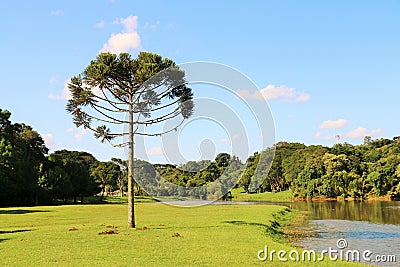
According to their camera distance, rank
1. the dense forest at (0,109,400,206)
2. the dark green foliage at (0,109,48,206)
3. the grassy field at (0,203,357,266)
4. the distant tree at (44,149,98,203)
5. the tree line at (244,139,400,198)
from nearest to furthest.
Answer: the grassy field at (0,203,357,266), the dark green foliage at (0,109,48,206), the dense forest at (0,109,400,206), the distant tree at (44,149,98,203), the tree line at (244,139,400,198)

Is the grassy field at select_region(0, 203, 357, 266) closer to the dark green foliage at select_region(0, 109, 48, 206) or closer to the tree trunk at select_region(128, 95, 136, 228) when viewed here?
the tree trunk at select_region(128, 95, 136, 228)

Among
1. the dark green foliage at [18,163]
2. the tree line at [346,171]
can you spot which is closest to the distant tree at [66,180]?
the dark green foliage at [18,163]

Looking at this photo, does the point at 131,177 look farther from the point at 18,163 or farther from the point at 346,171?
the point at 346,171

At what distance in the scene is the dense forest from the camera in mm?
72312

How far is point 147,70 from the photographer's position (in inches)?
1166

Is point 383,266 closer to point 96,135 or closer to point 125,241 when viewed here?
point 125,241

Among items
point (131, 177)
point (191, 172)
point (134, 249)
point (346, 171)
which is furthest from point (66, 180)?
point (134, 249)

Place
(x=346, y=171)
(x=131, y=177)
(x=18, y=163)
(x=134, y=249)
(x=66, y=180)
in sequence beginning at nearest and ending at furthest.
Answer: (x=134, y=249) < (x=131, y=177) < (x=18, y=163) < (x=66, y=180) < (x=346, y=171)

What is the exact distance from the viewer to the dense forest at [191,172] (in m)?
72.3

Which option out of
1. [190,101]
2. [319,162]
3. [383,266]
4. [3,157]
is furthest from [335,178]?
[383,266]

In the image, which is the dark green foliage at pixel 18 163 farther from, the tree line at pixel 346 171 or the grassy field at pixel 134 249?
the grassy field at pixel 134 249

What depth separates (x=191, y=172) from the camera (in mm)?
63312

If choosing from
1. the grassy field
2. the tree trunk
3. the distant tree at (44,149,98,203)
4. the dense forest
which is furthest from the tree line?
the grassy field

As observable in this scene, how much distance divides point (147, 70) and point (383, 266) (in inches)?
726
